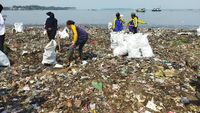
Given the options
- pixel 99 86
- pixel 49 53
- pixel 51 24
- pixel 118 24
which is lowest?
pixel 99 86

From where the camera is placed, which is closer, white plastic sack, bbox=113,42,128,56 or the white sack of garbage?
the white sack of garbage

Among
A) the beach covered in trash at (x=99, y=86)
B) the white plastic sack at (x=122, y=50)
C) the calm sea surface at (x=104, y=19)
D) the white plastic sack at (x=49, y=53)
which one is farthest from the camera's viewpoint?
the calm sea surface at (x=104, y=19)

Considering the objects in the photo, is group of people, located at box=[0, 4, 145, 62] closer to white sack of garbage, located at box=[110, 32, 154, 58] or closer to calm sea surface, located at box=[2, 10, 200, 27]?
white sack of garbage, located at box=[110, 32, 154, 58]

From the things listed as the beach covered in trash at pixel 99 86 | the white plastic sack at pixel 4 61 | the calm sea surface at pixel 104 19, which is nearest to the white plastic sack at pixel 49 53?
the beach covered in trash at pixel 99 86

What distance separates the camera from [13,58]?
1320 cm

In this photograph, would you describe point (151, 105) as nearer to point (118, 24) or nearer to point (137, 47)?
point (137, 47)

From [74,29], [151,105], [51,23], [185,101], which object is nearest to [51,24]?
[51,23]

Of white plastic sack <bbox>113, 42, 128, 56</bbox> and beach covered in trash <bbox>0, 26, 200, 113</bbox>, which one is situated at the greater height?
white plastic sack <bbox>113, 42, 128, 56</bbox>

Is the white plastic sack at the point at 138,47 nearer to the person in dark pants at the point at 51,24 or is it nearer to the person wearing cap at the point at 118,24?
the person in dark pants at the point at 51,24

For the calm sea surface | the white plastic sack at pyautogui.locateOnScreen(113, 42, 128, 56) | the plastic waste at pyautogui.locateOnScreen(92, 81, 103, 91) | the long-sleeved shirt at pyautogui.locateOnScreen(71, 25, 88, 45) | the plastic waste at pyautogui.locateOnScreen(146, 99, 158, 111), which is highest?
the long-sleeved shirt at pyautogui.locateOnScreen(71, 25, 88, 45)

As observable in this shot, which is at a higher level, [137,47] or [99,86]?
[137,47]

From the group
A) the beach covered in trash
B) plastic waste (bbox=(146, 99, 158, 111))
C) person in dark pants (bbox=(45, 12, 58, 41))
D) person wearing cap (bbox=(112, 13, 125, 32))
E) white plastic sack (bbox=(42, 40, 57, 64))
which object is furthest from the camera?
person wearing cap (bbox=(112, 13, 125, 32))

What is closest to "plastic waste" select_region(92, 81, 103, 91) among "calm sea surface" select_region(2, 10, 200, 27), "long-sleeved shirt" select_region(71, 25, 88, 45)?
"long-sleeved shirt" select_region(71, 25, 88, 45)

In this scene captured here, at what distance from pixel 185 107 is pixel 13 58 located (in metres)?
7.12
